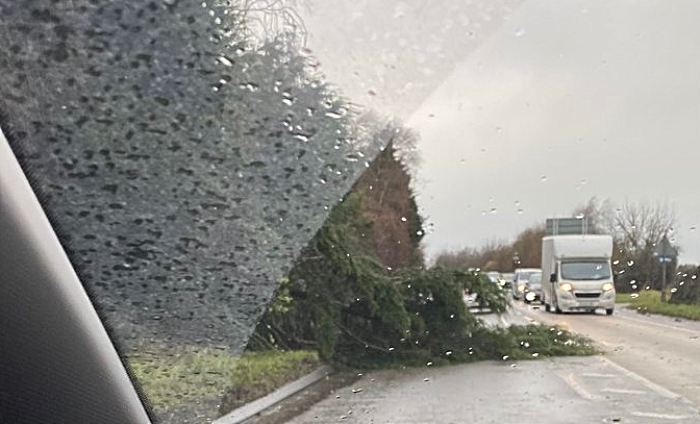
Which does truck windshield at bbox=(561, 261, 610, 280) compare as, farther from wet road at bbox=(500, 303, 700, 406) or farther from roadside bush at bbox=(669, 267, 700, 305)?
roadside bush at bbox=(669, 267, 700, 305)

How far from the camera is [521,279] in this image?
979 cm

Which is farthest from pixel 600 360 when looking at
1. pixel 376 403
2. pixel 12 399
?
pixel 12 399

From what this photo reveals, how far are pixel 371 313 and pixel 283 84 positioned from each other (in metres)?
2.80

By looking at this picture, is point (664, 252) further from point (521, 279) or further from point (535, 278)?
point (535, 278)

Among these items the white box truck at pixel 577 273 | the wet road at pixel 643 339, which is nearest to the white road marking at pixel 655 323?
the wet road at pixel 643 339

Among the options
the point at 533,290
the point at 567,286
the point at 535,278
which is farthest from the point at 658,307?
the point at 533,290

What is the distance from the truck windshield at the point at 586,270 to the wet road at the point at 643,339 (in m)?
0.39

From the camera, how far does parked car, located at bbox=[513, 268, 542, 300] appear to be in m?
9.22

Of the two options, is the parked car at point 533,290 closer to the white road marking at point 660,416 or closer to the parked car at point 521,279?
the parked car at point 521,279

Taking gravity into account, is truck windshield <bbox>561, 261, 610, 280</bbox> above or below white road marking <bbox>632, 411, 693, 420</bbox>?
above

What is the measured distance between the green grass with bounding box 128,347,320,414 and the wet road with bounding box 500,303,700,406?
347 centimetres

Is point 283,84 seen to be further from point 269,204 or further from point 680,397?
point 680,397

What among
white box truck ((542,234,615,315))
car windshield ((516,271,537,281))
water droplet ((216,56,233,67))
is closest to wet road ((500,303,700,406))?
white box truck ((542,234,615,315))

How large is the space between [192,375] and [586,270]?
4.70m
